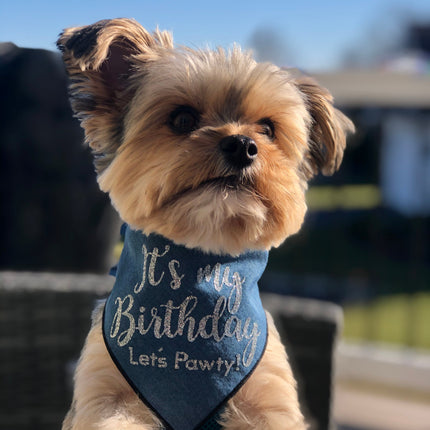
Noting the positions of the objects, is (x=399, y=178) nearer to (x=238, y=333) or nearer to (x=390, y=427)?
(x=390, y=427)

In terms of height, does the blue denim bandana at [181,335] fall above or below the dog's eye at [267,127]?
below

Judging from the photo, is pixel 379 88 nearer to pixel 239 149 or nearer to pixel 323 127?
pixel 323 127

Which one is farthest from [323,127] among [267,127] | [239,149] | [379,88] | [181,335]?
[379,88]

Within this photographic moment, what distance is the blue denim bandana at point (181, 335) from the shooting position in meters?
1.05

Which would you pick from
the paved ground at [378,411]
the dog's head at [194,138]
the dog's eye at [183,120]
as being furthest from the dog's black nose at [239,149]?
the paved ground at [378,411]

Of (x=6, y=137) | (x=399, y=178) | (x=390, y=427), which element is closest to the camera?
(x=6, y=137)

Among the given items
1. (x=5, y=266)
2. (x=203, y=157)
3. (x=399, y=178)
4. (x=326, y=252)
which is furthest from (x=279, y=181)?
(x=326, y=252)

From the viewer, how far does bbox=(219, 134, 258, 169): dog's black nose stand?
1.07 meters

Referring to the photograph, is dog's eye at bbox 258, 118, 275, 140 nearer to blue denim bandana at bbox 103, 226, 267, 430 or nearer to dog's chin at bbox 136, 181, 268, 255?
dog's chin at bbox 136, 181, 268, 255

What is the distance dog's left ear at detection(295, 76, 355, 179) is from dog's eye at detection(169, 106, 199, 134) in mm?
260

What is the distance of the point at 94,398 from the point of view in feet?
3.47

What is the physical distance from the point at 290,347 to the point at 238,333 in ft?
2.80

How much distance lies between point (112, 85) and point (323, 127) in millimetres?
461

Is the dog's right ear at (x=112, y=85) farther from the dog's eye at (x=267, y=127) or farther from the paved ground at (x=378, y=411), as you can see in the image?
the paved ground at (x=378, y=411)
